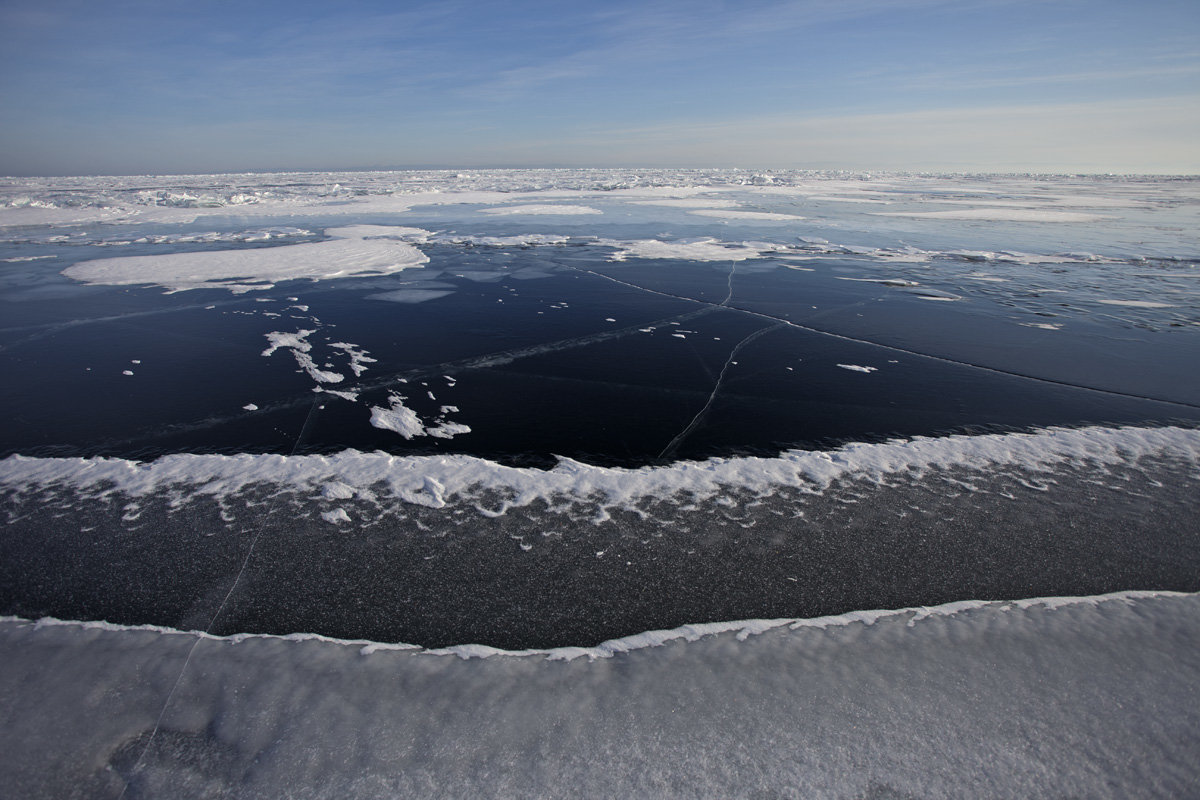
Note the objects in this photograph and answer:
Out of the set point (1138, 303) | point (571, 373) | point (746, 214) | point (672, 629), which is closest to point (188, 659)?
point (672, 629)

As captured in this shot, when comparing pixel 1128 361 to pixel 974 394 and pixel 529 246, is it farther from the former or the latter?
pixel 529 246

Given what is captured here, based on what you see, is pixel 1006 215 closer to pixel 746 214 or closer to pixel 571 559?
pixel 746 214

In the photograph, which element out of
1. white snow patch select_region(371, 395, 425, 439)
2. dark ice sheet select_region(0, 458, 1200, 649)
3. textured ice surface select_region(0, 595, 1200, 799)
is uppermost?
white snow patch select_region(371, 395, 425, 439)

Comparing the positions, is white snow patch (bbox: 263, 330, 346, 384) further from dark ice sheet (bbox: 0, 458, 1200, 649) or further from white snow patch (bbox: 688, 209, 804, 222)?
white snow patch (bbox: 688, 209, 804, 222)

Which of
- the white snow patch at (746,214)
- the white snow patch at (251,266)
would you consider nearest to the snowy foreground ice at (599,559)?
the white snow patch at (251,266)

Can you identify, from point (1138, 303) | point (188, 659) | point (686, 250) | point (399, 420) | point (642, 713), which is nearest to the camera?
point (642, 713)

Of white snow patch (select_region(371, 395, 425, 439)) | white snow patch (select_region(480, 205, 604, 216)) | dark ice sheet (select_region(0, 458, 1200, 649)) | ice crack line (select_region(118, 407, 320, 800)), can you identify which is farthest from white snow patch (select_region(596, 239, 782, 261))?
ice crack line (select_region(118, 407, 320, 800))

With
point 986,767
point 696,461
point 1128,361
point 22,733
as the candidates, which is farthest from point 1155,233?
point 22,733
